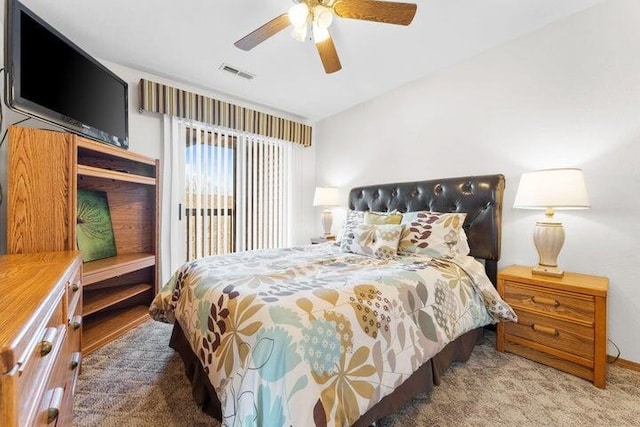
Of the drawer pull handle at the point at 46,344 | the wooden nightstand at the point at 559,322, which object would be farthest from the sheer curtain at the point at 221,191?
the wooden nightstand at the point at 559,322

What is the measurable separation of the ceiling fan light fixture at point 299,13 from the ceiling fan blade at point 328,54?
253mm

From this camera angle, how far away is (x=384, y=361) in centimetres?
116

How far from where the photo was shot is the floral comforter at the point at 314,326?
928mm

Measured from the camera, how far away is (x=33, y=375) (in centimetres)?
62

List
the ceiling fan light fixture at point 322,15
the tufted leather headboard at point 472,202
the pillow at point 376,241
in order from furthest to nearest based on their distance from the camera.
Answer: the tufted leather headboard at point 472,202, the pillow at point 376,241, the ceiling fan light fixture at point 322,15

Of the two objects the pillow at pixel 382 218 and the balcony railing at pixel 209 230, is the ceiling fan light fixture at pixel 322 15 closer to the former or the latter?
the pillow at pixel 382 218

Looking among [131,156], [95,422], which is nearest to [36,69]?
[131,156]

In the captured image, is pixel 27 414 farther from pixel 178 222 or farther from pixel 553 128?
pixel 553 128

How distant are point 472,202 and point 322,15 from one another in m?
1.87

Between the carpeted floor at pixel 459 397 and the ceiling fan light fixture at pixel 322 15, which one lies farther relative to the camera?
the ceiling fan light fixture at pixel 322 15

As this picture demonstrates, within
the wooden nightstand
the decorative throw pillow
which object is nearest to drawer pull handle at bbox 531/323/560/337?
the wooden nightstand

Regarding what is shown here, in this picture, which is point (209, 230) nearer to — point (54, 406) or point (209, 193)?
point (209, 193)

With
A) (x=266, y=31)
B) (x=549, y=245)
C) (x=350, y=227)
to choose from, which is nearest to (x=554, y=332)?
(x=549, y=245)

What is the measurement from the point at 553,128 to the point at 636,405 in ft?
5.97
